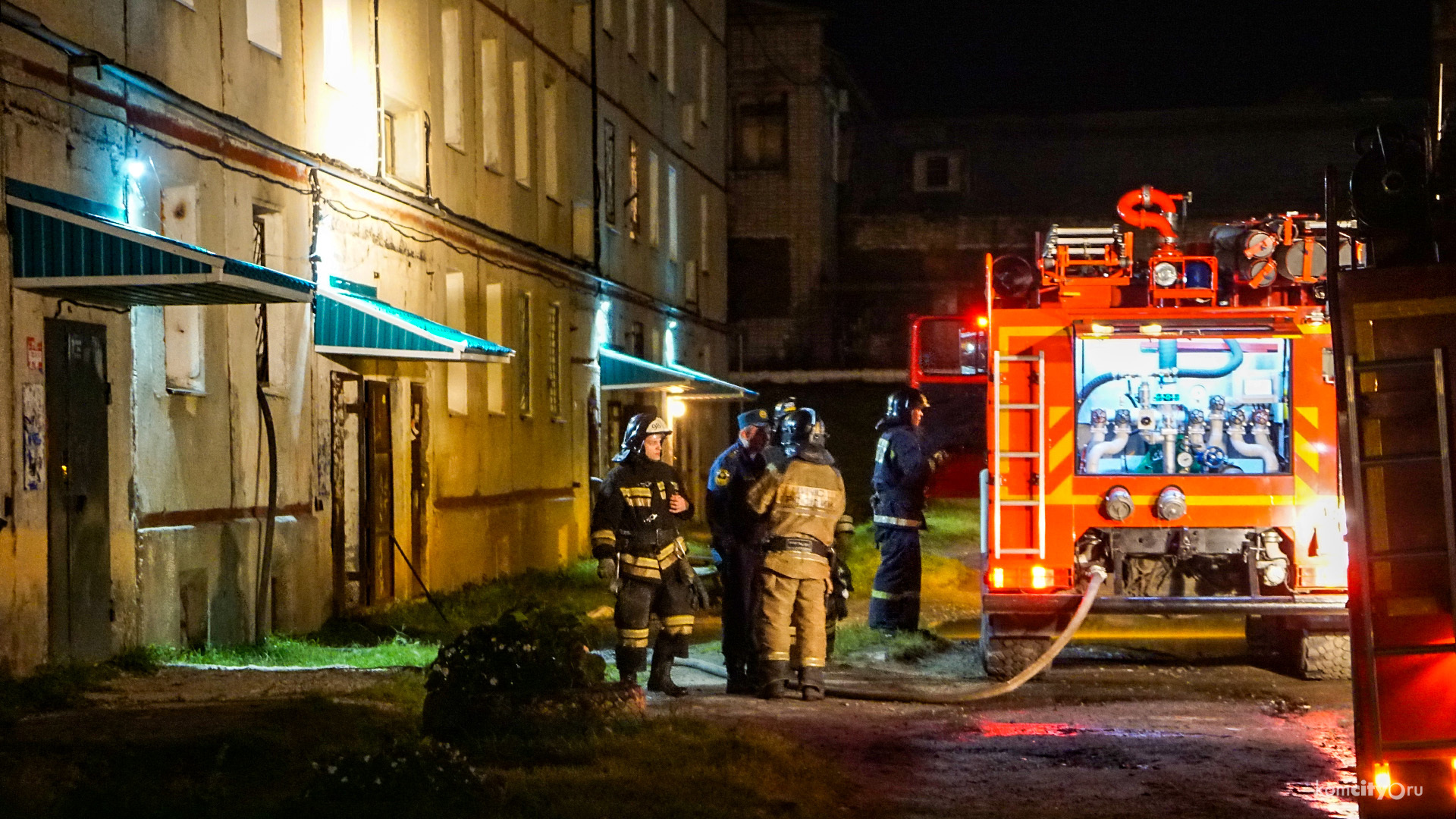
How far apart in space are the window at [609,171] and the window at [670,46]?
376 cm

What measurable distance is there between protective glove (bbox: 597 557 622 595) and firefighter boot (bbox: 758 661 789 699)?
→ 39.4 inches

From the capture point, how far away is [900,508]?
41.5 feet

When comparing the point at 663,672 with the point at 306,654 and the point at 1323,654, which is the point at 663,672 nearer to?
the point at 306,654

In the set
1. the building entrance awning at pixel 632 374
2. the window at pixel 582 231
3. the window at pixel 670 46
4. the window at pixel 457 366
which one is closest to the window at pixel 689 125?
the window at pixel 670 46

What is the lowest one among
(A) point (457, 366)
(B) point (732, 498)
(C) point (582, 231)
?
(B) point (732, 498)

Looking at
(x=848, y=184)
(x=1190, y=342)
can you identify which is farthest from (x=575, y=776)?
(x=848, y=184)

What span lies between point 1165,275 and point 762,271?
27.3 m

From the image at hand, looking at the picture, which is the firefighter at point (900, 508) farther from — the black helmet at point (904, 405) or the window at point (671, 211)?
the window at point (671, 211)

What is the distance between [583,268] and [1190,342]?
493 inches

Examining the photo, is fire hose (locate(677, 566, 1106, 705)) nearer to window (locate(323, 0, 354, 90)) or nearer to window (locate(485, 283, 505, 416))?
window (locate(323, 0, 354, 90))

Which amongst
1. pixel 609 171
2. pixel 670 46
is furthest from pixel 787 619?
pixel 670 46

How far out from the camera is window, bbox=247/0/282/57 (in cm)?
1290

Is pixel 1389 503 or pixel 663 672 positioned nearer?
pixel 1389 503

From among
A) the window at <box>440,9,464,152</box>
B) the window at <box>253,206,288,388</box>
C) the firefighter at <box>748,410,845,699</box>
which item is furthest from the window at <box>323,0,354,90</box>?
the firefighter at <box>748,410,845,699</box>
